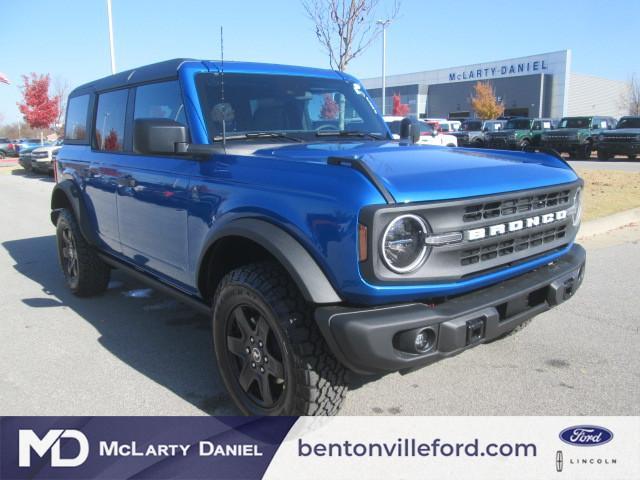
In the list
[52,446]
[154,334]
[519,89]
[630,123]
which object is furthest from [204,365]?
[519,89]

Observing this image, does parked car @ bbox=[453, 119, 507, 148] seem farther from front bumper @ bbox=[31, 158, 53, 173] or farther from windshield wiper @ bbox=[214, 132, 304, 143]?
windshield wiper @ bbox=[214, 132, 304, 143]

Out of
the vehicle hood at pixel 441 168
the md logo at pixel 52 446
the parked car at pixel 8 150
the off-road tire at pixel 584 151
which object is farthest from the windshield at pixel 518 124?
the parked car at pixel 8 150

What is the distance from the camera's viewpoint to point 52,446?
2.69m

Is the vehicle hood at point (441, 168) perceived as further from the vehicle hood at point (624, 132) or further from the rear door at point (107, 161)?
the vehicle hood at point (624, 132)

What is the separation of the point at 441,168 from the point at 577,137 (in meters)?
21.2

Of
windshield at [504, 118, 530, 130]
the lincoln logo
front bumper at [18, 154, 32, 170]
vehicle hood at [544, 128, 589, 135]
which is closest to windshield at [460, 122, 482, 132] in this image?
Result: windshield at [504, 118, 530, 130]

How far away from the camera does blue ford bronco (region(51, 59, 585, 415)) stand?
7.52ft

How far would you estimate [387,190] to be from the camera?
2.24 m

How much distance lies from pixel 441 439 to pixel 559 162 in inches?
73.6

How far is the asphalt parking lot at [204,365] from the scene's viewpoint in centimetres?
304

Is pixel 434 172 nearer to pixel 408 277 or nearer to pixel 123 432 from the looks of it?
pixel 408 277

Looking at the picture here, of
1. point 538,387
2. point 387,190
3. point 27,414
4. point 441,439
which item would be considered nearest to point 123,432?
point 27,414

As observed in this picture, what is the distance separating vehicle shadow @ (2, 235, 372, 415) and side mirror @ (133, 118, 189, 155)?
1.45 metres

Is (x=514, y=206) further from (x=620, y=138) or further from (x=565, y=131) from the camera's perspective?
(x=565, y=131)
